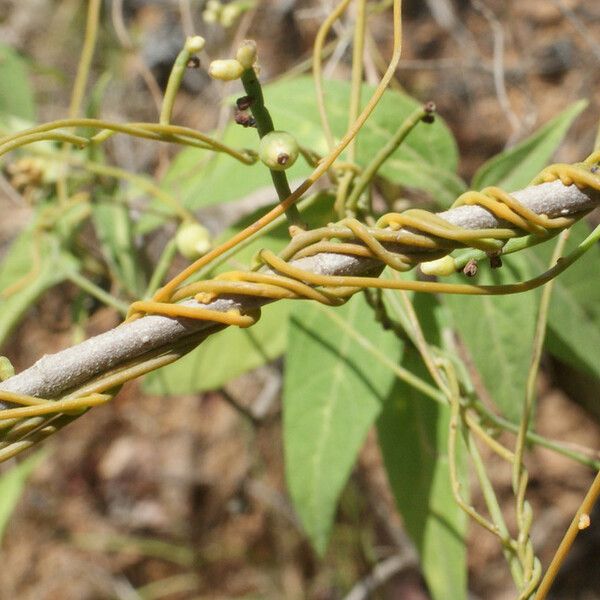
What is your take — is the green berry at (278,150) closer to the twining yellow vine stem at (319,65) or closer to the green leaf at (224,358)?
the twining yellow vine stem at (319,65)

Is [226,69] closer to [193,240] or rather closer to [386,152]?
[386,152]

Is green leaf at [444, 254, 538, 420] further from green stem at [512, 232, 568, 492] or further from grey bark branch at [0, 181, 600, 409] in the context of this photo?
grey bark branch at [0, 181, 600, 409]

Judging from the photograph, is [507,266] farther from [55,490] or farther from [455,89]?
[55,490]

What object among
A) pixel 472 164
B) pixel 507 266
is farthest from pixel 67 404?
pixel 472 164

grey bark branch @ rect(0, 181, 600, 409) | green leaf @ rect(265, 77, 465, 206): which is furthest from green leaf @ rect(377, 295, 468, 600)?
grey bark branch @ rect(0, 181, 600, 409)

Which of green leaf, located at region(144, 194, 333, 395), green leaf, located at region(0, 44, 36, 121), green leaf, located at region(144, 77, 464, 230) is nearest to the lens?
green leaf, located at region(144, 77, 464, 230)

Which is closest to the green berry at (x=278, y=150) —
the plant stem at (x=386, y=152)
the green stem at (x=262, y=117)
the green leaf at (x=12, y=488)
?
the green stem at (x=262, y=117)

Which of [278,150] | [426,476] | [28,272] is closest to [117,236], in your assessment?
[28,272]
